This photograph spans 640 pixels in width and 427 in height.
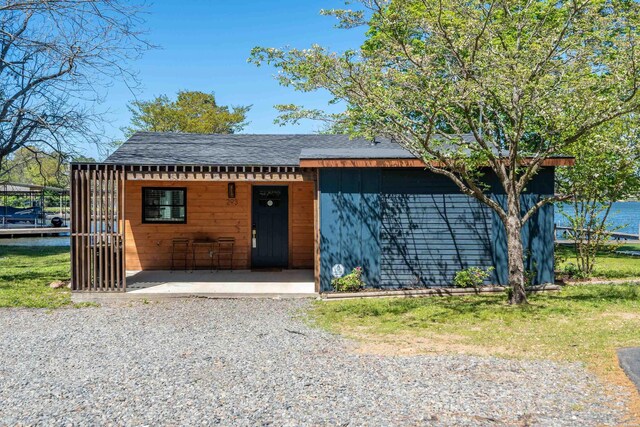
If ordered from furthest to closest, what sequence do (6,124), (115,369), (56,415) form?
(6,124)
(115,369)
(56,415)

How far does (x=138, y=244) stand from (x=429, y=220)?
21.1ft

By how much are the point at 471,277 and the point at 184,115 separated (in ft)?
83.4

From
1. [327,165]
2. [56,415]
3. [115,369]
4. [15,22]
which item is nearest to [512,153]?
[327,165]

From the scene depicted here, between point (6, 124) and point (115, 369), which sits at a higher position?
point (6, 124)

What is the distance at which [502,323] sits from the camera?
20.2 feet

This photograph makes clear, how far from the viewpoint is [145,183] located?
10492 mm

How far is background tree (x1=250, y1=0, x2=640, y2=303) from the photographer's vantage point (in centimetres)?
636

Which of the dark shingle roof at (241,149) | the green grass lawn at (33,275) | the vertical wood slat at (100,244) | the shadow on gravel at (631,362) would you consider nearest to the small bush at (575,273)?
the dark shingle roof at (241,149)

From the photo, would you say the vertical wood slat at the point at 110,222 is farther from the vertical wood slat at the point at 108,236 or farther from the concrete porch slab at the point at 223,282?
→ the concrete porch slab at the point at 223,282

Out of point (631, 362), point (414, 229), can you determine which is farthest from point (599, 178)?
point (631, 362)

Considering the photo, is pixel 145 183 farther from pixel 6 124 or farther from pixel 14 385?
pixel 14 385

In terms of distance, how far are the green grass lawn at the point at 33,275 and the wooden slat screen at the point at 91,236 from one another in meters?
0.50

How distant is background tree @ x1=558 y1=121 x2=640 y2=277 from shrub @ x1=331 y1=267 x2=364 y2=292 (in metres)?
4.05

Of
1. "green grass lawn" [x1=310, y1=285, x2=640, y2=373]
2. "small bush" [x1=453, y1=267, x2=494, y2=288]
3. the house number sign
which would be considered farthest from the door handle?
"small bush" [x1=453, y1=267, x2=494, y2=288]
